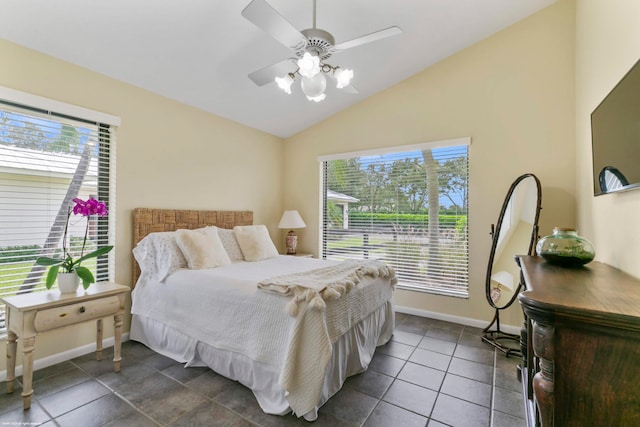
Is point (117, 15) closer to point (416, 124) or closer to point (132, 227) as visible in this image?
point (132, 227)

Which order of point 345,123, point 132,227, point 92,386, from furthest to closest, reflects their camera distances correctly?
point 345,123 < point 132,227 < point 92,386

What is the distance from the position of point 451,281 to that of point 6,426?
3959 mm

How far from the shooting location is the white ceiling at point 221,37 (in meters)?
2.14

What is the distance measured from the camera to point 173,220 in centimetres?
325

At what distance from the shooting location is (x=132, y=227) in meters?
2.95

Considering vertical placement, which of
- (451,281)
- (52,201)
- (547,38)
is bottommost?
(451,281)

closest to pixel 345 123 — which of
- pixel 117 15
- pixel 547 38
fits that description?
pixel 547 38

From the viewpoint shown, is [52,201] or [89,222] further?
[89,222]

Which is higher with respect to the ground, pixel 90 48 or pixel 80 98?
pixel 90 48

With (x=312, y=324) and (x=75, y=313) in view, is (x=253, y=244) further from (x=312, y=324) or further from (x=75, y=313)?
(x=312, y=324)

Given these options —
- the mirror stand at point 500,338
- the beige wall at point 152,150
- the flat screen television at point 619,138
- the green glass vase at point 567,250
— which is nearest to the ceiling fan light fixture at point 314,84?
the flat screen television at point 619,138

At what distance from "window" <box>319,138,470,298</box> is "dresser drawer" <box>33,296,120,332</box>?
2.91 meters

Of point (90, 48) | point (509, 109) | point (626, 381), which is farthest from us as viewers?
point (509, 109)

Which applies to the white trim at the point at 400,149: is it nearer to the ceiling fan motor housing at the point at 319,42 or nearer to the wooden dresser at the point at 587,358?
the ceiling fan motor housing at the point at 319,42
